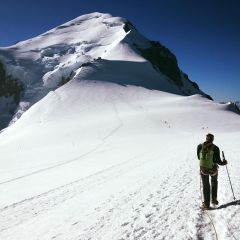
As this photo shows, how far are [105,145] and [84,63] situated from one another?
191 ft

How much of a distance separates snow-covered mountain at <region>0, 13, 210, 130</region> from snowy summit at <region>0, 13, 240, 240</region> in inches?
17.1

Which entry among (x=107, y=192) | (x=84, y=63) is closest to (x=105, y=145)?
(x=107, y=192)

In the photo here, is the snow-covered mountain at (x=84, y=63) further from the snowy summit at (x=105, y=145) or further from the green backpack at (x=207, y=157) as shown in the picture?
the green backpack at (x=207, y=157)

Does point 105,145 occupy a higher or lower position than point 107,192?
higher

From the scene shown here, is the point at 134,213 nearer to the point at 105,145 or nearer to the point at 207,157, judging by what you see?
the point at 207,157

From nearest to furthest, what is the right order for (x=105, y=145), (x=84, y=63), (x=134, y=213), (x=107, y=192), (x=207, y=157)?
(x=134, y=213), (x=207, y=157), (x=107, y=192), (x=105, y=145), (x=84, y=63)

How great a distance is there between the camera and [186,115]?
54000 mm

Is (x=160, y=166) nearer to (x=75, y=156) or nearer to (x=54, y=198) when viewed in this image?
(x=54, y=198)

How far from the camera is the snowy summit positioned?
29.9ft

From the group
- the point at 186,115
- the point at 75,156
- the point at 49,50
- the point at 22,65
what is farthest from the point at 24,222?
the point at 49,50

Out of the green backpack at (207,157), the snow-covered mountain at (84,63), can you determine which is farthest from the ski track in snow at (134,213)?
the snow-covered mountain at (84,63)

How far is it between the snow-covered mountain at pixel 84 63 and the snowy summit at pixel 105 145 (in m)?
0.44

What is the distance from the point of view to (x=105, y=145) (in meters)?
34.8

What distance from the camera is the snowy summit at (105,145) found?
29.9ft
